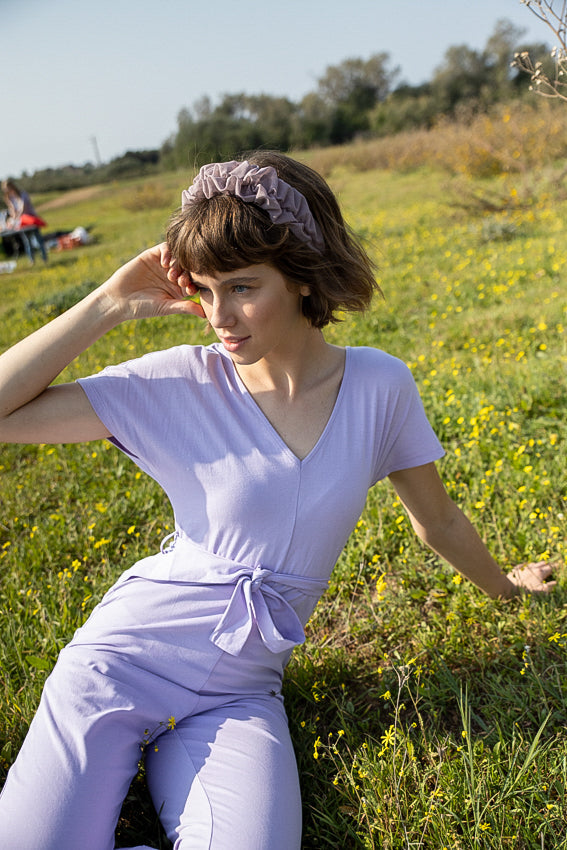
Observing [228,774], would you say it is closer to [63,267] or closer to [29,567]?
[29,567]

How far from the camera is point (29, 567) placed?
2.99 meters

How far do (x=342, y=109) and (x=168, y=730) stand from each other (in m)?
42.8

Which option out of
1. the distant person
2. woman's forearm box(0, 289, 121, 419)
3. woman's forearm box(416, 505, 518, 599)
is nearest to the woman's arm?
woman's forearm box(416, 505, 518, 599)

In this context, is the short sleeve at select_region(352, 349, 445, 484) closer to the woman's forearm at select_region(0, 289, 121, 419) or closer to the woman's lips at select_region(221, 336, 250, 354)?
the woman's lips at select_region(221, 336, 250, 354)

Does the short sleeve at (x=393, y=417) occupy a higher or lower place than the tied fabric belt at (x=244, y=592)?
higher

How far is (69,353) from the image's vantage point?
1.71m

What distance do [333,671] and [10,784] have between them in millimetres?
1052

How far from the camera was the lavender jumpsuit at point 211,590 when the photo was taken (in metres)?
1.54

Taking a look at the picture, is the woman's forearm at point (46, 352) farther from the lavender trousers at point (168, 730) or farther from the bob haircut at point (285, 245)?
the lavender trousers at point (168, 730)

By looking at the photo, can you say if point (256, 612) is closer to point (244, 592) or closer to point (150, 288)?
point (244, 592)

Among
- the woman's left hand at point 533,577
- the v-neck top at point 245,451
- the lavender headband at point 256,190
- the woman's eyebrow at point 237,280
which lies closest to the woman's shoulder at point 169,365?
the v-neck top at point 245,451

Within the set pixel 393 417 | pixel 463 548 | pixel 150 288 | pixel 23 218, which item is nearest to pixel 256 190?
pixel 150 288

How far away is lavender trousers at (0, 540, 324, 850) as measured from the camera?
4.66ft

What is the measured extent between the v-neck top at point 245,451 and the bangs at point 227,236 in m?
0.32
